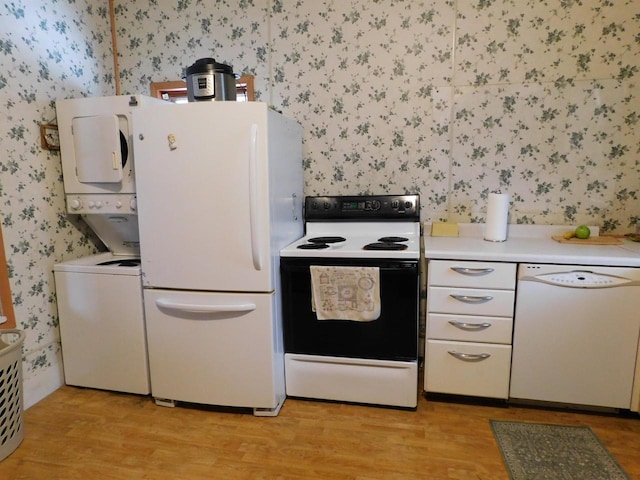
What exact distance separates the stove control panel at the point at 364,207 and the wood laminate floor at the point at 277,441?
112 centimetres

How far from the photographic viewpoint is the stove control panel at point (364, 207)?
250 centimetres

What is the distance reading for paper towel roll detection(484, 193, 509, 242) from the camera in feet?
7.44

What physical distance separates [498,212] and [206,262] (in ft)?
5.37

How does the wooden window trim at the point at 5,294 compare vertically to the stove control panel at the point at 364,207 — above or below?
below


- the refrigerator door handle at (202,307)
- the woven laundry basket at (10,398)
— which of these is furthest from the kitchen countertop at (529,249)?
the woven laundry basket at (10,398)

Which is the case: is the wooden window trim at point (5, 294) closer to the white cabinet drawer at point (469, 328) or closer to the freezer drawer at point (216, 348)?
the freezer drawer at point (216, 348)

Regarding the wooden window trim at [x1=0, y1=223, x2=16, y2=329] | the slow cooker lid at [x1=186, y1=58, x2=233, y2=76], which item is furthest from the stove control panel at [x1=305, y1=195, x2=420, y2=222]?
the wooden window trim at [x1=0, y1=223, x2=16, y2=329]

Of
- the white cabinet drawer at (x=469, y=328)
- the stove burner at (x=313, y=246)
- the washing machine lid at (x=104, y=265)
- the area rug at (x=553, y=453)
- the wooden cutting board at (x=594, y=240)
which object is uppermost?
the wooden cutting board at (x=594, y=240)

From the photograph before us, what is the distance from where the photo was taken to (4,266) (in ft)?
6.66

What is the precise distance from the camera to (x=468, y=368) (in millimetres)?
2076

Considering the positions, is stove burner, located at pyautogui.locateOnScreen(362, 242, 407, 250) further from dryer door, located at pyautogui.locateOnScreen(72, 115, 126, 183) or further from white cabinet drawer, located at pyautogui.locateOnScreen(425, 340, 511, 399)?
dryer door, located at pyautogui.locateOnScreen(72, 115, 126, 183)

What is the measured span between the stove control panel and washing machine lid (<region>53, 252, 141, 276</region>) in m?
1.10

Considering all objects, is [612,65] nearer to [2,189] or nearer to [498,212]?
[498,212]

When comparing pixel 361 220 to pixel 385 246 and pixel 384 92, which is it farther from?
pixel 384 92
